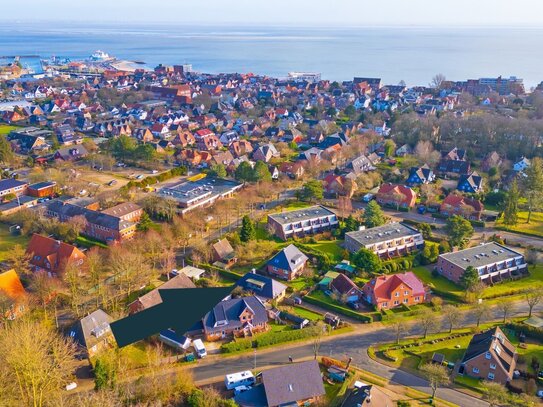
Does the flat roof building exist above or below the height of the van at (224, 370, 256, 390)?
above

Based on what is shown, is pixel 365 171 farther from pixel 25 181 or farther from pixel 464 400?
pixel 25 181

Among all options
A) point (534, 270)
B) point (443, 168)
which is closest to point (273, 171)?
point (443, 168)

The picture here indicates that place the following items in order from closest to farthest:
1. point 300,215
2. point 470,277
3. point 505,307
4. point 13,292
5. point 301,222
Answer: point 505,307, point 13,292, point 470,277, point 301,222, point 300,215

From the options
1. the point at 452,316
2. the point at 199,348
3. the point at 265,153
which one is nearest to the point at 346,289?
the point at 452,316

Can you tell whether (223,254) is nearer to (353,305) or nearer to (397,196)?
(353,305)

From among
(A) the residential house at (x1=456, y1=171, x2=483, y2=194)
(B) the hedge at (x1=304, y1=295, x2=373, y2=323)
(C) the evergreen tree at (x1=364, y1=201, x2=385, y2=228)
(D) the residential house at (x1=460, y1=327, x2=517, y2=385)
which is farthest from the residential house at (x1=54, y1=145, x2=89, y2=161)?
(D) the residential house at (x1=460, y1=327, x2=517, y2=385)

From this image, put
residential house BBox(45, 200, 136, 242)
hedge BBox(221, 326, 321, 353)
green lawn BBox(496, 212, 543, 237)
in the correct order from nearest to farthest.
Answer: hedge BBox(221, 326, 321, 353) → residential house BBox(45, 200, 136, 242) → green lawn BBox(496, 212, 543, 237)

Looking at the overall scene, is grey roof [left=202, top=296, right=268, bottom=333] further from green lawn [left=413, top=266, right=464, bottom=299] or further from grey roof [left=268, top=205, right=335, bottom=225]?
green lawn [left=413, top=266, right=464, bottom=299]
